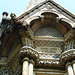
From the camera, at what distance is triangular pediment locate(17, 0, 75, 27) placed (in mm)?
9182

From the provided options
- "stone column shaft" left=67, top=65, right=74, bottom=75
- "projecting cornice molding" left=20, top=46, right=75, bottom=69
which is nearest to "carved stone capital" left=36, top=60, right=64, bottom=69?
"projecting cornice molding" left=20, top=46, right=75, bottom=69

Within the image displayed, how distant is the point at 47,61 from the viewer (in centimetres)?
778

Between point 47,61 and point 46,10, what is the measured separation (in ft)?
9.73

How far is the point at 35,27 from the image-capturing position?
30.6ft

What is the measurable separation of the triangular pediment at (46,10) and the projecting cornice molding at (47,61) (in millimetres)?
1739

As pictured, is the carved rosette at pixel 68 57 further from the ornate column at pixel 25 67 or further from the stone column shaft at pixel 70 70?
the ornate column at pixel 25 67

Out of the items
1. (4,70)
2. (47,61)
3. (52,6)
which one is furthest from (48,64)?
(52,6)

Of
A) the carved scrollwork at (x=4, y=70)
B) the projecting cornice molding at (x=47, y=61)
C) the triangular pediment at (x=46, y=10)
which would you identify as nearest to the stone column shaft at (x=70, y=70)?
the projecting cornice molding at (x=47, y=61)

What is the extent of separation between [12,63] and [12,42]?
3.68 ft

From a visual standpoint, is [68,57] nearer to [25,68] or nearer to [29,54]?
[29,54]

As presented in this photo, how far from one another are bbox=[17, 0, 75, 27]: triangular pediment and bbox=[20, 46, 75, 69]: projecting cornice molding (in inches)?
68.5

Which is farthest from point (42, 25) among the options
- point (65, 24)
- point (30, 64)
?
point (30, 64)

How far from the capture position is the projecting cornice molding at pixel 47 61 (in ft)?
24.5

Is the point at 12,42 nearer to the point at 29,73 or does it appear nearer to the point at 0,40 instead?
the point at 0,40
